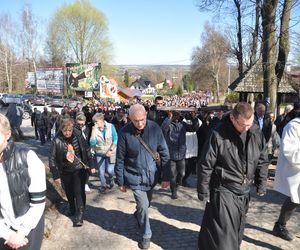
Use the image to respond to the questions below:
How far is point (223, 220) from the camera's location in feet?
12.1

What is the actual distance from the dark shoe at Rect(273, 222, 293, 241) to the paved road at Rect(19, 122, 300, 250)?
59mm

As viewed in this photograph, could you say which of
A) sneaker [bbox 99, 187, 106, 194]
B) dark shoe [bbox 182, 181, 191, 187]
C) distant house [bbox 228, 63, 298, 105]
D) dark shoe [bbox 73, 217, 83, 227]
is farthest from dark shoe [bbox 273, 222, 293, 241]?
distant house [bbox 228, 63, 298, 105]

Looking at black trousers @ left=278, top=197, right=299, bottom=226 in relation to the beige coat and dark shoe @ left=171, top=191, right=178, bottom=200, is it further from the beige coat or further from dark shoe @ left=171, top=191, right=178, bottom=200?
dark shoe @ left=171, top=191, right=178, bottom=200

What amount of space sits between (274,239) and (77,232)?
274cm

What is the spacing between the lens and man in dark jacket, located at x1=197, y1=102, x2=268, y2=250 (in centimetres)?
362

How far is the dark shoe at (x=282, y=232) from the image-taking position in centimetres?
480

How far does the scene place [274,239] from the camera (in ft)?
16.0

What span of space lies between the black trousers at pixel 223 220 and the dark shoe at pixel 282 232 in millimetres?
1375

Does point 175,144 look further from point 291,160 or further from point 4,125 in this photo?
point 4,125

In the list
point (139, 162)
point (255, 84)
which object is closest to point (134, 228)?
point (139, 162)

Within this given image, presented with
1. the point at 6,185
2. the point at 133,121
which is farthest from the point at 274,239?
the point at 6,185

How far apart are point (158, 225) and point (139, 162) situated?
141 cm

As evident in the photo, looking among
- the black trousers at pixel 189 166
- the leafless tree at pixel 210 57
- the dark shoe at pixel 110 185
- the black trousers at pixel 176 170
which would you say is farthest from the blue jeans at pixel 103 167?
the leafless tree at pixel 210 57

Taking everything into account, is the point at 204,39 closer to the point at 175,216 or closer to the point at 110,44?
the point at 110,44
